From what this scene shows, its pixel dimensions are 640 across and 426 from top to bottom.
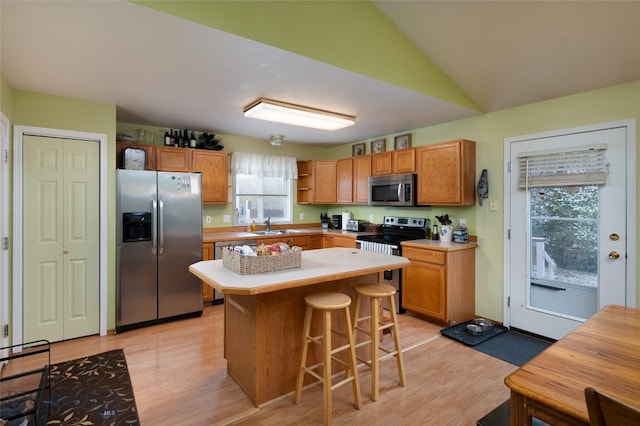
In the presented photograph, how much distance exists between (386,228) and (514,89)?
2417 millimetres

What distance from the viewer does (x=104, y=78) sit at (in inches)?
106

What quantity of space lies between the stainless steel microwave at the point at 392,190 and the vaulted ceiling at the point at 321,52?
98 centimetres

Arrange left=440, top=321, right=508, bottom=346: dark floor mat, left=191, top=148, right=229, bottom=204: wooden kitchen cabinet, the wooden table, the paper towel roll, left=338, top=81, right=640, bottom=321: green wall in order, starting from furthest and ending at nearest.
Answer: the paper towel roll, left=191, top=148, right=229, bottom=204: wooden kitchen cabinet, left=440, top=321, right=508, bottom=346: dark floor mat, left=338, top=81, right=640, bottom=321: green wall, the wooden table

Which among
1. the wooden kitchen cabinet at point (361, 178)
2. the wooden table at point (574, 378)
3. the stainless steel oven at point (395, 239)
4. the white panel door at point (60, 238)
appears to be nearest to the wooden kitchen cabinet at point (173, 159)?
the white panel door at point (60, 238)

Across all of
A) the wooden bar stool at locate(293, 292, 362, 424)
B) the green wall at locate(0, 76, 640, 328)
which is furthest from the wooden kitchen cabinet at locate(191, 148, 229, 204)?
the wooden bar stool at locate(293, 292, 362, 424)

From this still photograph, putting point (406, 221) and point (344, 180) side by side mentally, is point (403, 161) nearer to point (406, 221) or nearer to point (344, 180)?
point (406, 221)

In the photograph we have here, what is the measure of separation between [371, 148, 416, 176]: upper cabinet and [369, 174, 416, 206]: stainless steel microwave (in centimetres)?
10

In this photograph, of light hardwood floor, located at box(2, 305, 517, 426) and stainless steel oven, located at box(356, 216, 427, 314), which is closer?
light hardwood floor, located at box(2, 305, 517, 426)

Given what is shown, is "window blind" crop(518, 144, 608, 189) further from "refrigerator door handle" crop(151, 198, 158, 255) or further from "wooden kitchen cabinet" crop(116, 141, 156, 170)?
"wooden kitchen cabinet" crop(116, 141, 156, 170)

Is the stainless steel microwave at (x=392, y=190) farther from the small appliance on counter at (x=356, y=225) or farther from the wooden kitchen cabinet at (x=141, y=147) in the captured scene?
the wooden kitchen cabinet at (x=141, y=147)

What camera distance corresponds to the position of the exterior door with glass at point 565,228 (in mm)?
2807

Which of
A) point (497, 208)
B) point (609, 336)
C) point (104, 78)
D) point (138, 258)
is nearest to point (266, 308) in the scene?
point (609, 336)

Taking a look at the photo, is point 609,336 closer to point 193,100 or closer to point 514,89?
point 514,89

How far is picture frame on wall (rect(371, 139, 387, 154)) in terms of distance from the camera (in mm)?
4934
